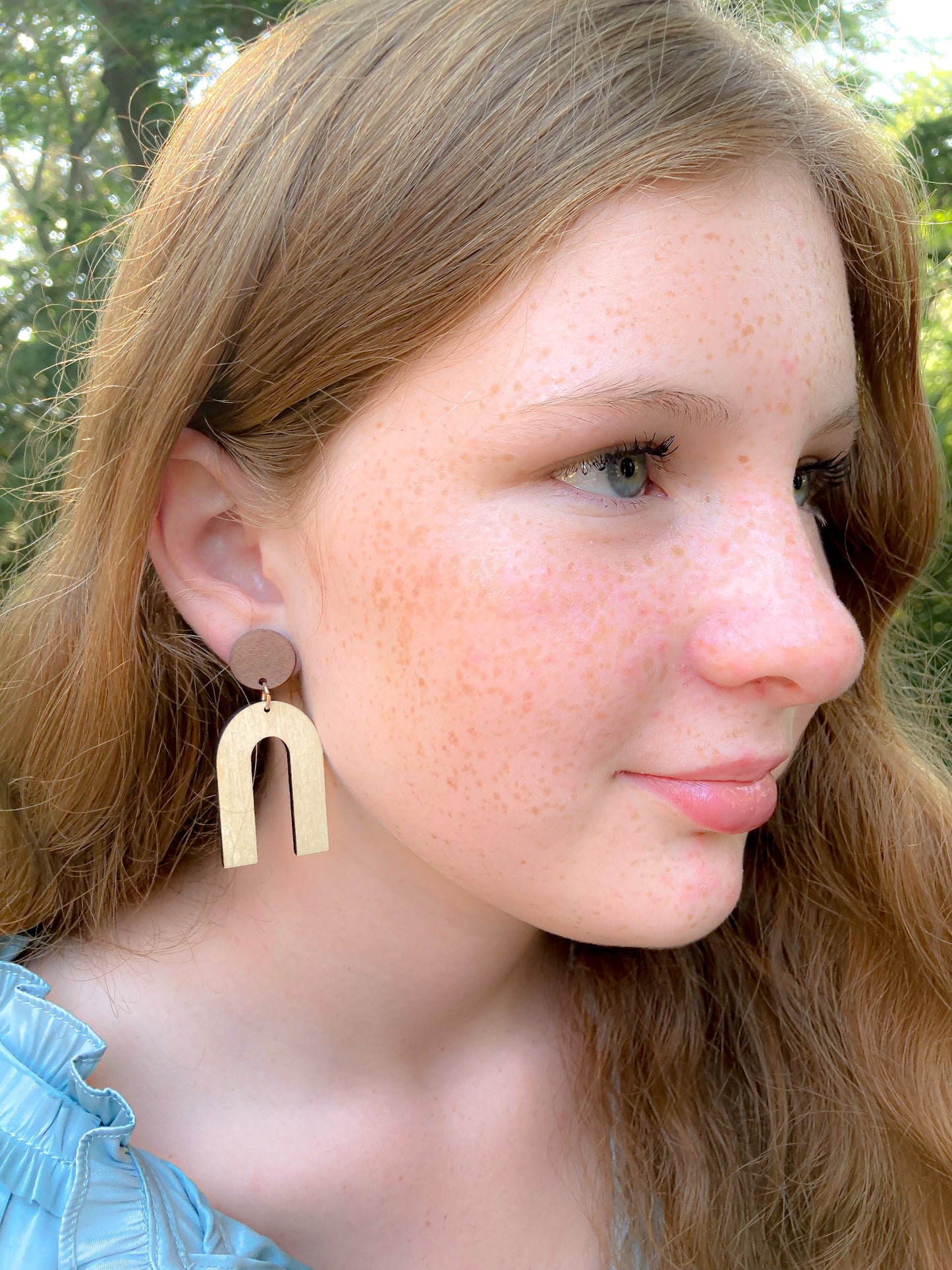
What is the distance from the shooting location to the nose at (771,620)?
1161mm

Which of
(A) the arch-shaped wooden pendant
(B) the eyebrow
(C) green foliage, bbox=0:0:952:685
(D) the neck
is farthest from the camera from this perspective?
(C) green foliage, bbox=0:0:952:685

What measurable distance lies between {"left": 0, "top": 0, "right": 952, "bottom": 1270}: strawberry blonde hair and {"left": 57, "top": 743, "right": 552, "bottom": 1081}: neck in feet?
0.33

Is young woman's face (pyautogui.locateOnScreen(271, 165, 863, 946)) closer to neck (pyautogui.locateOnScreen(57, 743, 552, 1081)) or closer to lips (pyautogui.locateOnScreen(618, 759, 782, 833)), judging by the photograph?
lips (pyautogui.locateOnScreen(618, 759, 782, 833))

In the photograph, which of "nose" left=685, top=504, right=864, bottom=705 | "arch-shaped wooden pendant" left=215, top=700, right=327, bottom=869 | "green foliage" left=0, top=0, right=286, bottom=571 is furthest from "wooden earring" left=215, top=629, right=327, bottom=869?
"green foliage" left=0, top=0, right=286, bottom=571

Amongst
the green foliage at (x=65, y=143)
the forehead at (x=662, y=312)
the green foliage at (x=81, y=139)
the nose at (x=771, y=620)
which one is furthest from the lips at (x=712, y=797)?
the green foliage at (x=65, y=143)

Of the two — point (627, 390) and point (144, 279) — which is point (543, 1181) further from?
point (144, 279)

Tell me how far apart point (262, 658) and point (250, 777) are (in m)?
0.15

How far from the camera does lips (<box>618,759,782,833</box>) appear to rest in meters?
1.23

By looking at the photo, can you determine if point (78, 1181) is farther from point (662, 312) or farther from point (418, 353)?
point (662, 312)

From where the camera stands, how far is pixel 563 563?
1.18 meters

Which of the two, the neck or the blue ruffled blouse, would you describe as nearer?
the blue ruffled blouse

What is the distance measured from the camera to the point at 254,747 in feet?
4.46

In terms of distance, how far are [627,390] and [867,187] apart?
0.60 metres

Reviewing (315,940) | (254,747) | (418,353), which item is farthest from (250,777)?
(418,353)
